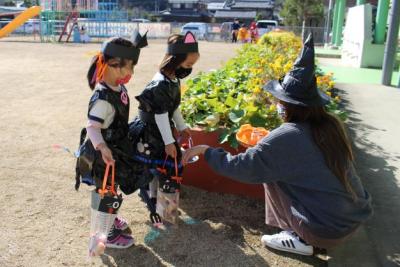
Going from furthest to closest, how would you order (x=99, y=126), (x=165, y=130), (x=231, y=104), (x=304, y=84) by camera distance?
(x=231, y=104) → (x=165, y=130) → (x=99, y=126) → (x=304, y=84)

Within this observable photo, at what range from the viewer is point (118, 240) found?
293cm

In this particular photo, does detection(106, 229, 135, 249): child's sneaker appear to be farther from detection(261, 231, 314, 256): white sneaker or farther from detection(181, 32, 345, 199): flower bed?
detection(181, 32, 345, 199): flower bed

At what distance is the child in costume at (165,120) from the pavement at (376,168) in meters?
1.14

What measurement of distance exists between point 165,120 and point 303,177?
0.97m

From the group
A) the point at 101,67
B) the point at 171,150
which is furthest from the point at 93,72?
the point at 171,150

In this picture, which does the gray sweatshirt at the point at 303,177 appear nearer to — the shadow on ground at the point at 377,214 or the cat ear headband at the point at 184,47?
the shadow on ground at the point at 377,214

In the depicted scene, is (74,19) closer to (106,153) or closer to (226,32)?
(226,32)

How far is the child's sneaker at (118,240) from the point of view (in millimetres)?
2914

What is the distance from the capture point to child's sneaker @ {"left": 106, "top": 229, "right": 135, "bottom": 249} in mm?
2914

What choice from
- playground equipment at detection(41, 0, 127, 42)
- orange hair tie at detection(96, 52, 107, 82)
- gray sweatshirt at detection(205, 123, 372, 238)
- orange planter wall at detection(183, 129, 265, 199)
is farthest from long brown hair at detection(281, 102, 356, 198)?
playground equipment at detection(41, 0, 127, 42)

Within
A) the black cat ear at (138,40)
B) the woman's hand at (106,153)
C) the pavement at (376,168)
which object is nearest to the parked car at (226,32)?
the pavement at (376,168)

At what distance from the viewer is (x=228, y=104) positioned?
395 cm

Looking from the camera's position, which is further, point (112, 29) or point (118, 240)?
point (112, 29)

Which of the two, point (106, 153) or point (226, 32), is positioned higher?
point (226, 32)
